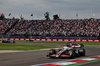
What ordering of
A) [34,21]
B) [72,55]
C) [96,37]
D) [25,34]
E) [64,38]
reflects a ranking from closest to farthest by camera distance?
[72,55] < [96,37] < [64,38] < [25,34] < [34,21]

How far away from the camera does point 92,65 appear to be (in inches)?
392

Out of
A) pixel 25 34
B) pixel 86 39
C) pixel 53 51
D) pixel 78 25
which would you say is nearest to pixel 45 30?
pixel 25 34

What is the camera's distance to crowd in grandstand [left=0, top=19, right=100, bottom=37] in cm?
5169

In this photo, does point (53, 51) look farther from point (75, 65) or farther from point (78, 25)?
point (78, 25)

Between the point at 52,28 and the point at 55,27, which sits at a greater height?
the point at 55,27

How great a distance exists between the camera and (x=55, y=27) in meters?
58.6

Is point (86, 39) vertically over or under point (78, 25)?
Answer: under

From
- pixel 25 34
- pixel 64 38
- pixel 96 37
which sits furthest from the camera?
pixel 25 34

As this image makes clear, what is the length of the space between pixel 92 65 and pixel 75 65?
2.84 ft

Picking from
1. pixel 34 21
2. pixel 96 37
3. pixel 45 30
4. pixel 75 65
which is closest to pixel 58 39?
pixel 45 30

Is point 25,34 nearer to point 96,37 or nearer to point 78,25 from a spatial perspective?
point 78,25

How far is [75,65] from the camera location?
32.8 ft

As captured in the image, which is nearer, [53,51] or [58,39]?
[53,51]

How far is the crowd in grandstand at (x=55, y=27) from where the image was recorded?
51.7m
